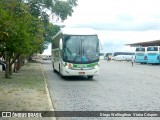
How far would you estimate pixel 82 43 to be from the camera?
74.0 ft

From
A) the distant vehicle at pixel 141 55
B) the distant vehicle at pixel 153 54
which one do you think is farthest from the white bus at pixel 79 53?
the distant vehicle at pixel 141 55

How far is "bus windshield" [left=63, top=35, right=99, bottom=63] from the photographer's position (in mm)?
22391

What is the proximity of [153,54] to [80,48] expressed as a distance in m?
31.4

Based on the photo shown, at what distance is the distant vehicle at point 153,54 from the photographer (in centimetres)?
5147

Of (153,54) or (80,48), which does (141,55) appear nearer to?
(153,54)

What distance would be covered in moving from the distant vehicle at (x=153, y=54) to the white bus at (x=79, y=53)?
3003cm

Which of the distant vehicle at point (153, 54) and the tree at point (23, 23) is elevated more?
the tree at point (23, 23)

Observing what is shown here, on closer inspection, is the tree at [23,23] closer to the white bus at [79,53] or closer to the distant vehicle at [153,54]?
the white bus at [79,53]

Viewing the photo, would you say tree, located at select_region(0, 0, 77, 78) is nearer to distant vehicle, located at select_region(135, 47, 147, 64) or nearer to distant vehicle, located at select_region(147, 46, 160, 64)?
distant vehicle, located at select_region(147, 46, 160, 64)

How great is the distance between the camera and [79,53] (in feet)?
73.6

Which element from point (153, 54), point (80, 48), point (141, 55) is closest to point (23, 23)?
point (80, 48)

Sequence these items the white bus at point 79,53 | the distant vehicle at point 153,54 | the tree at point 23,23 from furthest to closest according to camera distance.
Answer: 1. the distant vehicle at point 153,54
2. the white bus at point 79,53
3. the tree at point 23,23

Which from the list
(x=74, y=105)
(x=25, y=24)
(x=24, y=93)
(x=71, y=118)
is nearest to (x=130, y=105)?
(x=74, y=105)

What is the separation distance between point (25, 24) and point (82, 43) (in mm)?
4960
